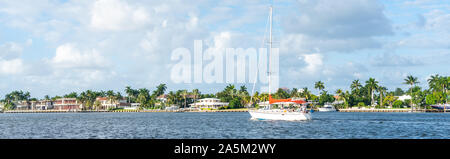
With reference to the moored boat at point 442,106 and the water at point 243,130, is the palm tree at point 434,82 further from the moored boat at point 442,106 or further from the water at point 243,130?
the water at point 243,130

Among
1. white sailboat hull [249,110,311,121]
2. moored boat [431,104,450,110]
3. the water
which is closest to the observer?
the water

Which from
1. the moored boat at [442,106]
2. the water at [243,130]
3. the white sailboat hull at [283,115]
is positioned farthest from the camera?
the moored boat at [442,106]

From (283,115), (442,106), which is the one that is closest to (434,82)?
(442,106)

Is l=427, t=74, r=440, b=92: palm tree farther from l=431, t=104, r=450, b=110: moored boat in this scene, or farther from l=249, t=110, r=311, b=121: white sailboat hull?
l=249, t=110, r=311, b=121: white sailboat hull

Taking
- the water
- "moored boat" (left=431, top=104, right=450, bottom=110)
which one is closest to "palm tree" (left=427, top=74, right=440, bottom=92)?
"moored boat" (left=431, top=104, right=450, bottom=110)

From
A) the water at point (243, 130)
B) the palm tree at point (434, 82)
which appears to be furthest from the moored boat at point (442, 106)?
the water at point (243, 130)

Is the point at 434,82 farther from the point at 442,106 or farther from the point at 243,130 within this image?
the point at 243,130

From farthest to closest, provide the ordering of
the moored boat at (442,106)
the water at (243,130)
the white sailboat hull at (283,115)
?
the moored boat at (442,106) < the white sailboat hull at (283,115) < the water at (243,130)
